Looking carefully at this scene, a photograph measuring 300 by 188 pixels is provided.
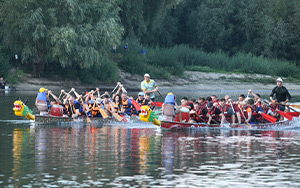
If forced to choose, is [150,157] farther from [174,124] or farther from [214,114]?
[214,114]

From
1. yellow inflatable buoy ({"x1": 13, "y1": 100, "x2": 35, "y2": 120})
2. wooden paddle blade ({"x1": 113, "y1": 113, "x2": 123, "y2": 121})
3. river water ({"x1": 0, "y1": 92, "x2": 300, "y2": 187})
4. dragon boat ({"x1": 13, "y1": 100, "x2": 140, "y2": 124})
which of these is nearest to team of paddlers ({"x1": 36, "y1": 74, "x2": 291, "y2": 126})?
wooden paddle blade ({"x1": 113, "y1": 113, "x2": 123, "y2": 121})

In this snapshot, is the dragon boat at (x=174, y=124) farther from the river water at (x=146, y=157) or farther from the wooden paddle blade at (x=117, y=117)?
the wooden paddle blade at (x=117, y=117)

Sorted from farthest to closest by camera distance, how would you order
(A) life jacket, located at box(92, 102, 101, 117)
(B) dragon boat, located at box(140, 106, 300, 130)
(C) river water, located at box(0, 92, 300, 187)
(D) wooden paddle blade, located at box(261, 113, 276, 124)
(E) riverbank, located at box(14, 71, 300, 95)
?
1. (E) riverbank, located at box(14, 71, 300, 95)
2. (A) life jacket, located at box(92, 102, 101, 117)
3. (D) wooden paddle blade, located at box(261, 113, 276, 124)
4. (B) dragon boat, located at box(140, 106, 300, 130)
5. (C) river water, located at box(0, 92, 300, 187)

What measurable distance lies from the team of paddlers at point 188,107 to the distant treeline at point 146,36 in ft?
79.3

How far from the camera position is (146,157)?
17672mm

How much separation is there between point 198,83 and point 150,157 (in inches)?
1874

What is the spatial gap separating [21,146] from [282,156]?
23.6 feet

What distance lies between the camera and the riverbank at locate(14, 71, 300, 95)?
185 ft

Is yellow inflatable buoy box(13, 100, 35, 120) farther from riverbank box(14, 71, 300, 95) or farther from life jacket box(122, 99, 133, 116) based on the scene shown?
riverbank box(14, 71, 300, 95)

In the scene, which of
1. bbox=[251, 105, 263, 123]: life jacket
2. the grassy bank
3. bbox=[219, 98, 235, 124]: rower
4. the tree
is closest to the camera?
bbox=[219, 98, 235, 124]: rower

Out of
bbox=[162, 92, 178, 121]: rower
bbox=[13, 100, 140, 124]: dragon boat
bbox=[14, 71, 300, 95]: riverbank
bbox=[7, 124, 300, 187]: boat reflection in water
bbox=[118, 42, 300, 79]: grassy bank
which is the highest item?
bbox=[118, 42, 300, 79]: grassy bank

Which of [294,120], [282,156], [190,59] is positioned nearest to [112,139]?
[282,156]

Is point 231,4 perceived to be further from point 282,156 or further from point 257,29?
point 282,156

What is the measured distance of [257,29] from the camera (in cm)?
8131
